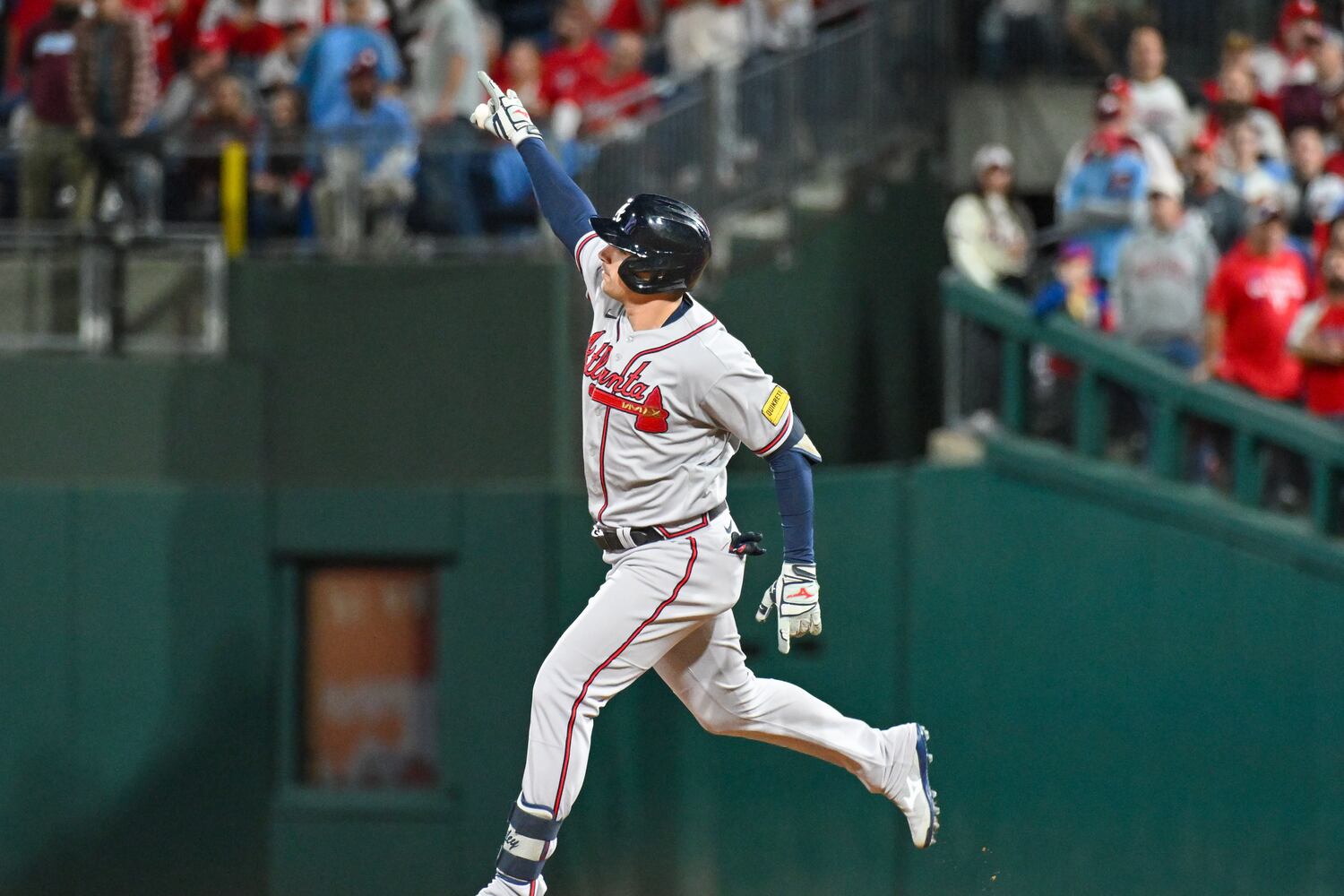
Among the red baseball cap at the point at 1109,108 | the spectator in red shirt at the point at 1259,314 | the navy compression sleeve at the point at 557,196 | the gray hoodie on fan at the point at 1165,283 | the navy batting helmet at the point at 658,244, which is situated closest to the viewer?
the navy batting helmet at the point at 658,244

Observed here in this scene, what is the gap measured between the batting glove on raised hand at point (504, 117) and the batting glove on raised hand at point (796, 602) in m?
1.68

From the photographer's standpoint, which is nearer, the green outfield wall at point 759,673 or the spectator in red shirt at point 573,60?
the green outfield wall at point 759,673

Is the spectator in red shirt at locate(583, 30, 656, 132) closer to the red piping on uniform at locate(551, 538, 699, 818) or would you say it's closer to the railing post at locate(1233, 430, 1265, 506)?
the railing post at locate(1233, 430, 1265, 506)

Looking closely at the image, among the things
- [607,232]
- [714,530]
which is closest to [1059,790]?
[714,530]

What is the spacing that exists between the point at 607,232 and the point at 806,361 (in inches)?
182

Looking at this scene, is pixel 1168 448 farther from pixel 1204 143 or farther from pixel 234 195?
pixel 234 195

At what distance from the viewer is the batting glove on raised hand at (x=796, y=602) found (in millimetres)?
6355

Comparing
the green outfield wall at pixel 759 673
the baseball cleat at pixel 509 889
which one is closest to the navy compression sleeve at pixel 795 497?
the baseball cleat at pixel 509 889

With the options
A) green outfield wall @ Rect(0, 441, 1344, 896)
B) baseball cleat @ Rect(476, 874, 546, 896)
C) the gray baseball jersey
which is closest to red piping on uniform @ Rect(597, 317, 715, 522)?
the gray baseball jersey

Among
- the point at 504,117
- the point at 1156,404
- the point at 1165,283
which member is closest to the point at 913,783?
the point at 504,117

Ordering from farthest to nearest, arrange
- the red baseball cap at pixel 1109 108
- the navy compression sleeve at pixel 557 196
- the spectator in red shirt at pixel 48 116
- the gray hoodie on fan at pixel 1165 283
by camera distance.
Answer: the red baseball cap at pixel 1109 108
the spectator in red shirt at pixel 48 116
the gray hoodie on fan at pixel 1165 283
the navy compression sleeve at pixel 557 196

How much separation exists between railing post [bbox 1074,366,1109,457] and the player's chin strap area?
13.9 feet

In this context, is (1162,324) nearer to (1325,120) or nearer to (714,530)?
(1325,120)

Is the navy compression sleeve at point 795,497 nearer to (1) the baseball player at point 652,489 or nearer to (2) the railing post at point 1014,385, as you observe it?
(1) the baseball player at point 652,489
